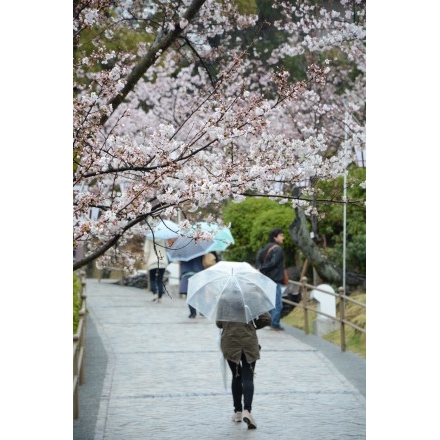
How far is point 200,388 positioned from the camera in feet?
22.4

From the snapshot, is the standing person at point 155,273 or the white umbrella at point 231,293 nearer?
the white umbrella at point 231,293

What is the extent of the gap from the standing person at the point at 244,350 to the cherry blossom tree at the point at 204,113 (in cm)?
72

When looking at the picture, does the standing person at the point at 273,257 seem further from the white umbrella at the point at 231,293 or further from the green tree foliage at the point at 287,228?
the white umbrella at the point at 231,293

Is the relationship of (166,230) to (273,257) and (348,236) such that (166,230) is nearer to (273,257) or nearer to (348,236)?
(273,257)

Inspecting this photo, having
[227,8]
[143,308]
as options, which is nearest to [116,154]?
[227,8]

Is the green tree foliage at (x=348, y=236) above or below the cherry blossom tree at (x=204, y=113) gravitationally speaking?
below

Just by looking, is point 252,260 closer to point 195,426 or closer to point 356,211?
point 356,211

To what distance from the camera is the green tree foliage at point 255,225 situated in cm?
938

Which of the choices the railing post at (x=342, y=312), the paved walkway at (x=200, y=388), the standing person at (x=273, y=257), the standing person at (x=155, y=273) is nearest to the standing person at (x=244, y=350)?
the paved walkway at (x=200, y=388)

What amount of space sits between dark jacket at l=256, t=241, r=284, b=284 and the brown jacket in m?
1.81

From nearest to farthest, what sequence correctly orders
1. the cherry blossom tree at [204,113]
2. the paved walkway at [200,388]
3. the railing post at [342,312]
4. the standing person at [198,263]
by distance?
the cherry blossom tree at [204,113], the paved walkway at [200,388], the standing person at [198,263], the railing post at [342,312]

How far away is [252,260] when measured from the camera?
29.7 feet
